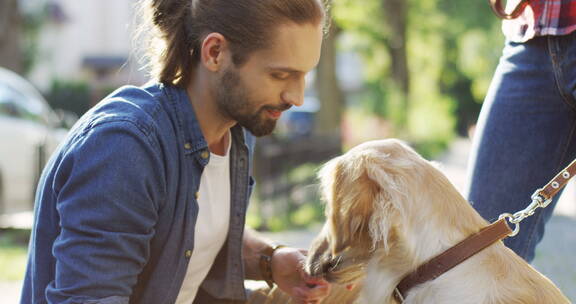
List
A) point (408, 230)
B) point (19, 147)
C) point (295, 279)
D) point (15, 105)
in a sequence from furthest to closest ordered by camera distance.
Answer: point (15, 105) → point (19, 147) → point (295, 279) → point (408, 230)

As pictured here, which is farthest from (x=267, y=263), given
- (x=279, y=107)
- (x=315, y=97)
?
(x=315, y=97)

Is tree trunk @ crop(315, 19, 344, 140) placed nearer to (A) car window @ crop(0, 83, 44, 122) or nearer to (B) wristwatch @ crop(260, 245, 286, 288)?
(A) car window @ crop(0, 83, 44, 122)

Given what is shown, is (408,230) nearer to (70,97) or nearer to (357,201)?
(357,201)

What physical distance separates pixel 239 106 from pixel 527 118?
1.12 metres

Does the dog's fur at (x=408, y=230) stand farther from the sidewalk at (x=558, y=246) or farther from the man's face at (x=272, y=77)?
the man's face at (x=272, y=77)

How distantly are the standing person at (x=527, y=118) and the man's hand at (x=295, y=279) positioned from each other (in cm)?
74

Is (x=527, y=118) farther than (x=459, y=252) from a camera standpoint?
Yes

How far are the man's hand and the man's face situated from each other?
2.24ft

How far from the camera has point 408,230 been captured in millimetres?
2293

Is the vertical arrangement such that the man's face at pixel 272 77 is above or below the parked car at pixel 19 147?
above

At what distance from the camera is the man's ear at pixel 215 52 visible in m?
2.50

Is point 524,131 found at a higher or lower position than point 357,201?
higher

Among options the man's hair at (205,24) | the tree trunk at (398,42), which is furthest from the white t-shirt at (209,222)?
the tree trunk at (398,42)

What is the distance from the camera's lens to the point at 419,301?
226 cm
